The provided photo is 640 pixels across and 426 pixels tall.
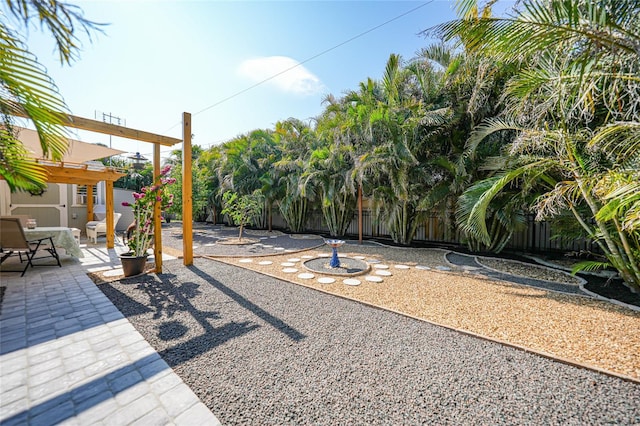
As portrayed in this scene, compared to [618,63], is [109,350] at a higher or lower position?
lower

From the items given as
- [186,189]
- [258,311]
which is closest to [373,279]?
[258,311]

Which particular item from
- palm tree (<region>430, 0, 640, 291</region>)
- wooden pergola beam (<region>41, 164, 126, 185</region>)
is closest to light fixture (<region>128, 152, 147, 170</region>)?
wooden pergola beam (<region>41, 164, 126, 185</region>)

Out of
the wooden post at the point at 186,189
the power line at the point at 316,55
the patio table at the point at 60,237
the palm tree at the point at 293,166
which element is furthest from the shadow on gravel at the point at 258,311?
the palm tree at the point at 293,166

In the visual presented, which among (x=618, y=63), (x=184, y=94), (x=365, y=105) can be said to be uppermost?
(x=184, y=94)

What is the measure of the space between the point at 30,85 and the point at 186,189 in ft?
12.4

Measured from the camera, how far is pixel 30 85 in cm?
141

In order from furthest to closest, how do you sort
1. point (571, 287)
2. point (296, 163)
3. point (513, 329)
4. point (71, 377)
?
point (296, 163), point (571, 287), point (513, 329), point (71, 377)

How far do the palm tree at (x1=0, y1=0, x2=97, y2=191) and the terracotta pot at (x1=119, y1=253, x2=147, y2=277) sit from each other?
3.20 m

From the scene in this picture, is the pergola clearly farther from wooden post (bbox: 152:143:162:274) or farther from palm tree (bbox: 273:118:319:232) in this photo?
palm tree (bbox: 273:118:319:232)

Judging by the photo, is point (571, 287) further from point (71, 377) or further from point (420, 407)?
point (71, 377)

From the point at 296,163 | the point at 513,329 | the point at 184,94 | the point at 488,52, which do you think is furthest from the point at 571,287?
the point at 184,94

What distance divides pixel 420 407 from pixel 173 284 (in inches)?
151

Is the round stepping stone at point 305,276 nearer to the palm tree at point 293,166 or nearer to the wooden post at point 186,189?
the wooden post at point 186,189

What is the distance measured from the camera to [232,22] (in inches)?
246
